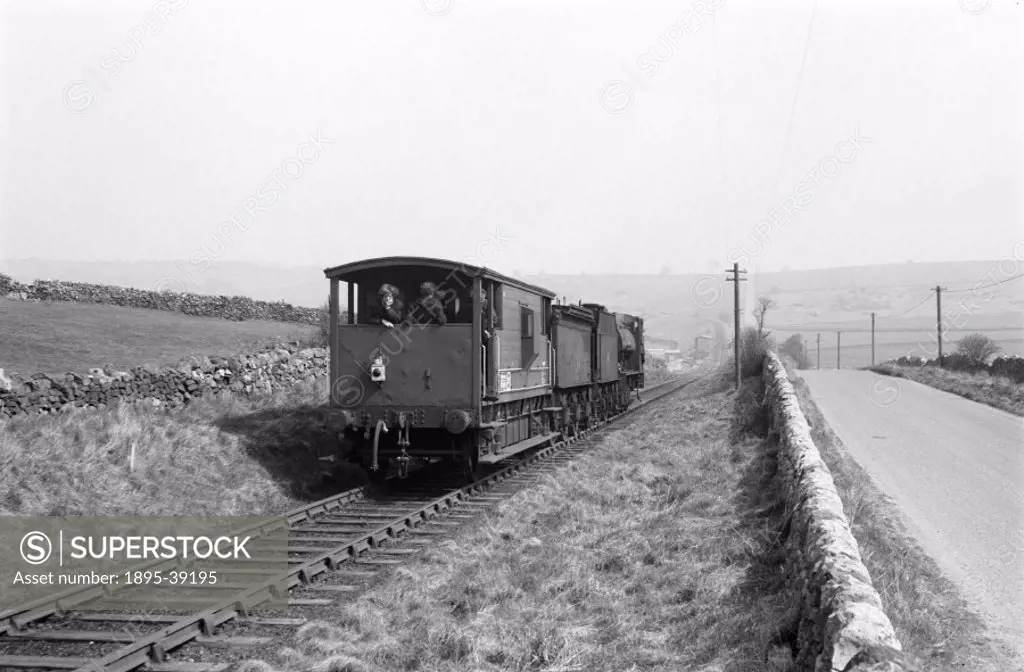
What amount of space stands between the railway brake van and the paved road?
6.13 m

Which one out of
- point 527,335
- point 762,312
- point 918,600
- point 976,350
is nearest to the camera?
point 918,600

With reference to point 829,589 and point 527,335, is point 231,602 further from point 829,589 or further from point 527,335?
point 527,335

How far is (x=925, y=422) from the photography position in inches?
770

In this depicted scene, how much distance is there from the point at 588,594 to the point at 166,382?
9.87m

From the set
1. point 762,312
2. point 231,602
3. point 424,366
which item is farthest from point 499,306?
point 762,312

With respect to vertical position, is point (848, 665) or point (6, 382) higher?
point (6, 382)

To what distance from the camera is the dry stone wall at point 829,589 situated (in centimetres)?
433

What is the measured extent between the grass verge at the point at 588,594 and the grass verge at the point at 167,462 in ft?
12.6

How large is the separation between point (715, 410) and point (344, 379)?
14160mm

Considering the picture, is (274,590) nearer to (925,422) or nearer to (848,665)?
(848,665)

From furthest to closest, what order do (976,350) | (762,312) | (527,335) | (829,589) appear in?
(976,350) < (762,312) < (527,335) < (829,589)

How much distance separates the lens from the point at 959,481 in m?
11.8

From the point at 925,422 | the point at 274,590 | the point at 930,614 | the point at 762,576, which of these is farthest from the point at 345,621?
the point at 925,422

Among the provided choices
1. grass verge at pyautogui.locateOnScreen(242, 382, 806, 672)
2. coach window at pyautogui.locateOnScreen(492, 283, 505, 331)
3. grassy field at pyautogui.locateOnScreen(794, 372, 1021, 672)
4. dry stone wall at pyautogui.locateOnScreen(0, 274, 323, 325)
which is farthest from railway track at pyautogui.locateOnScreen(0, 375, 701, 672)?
dry stone wall at pyautogui.locateOnScreen(0, 274, 323, 325)
